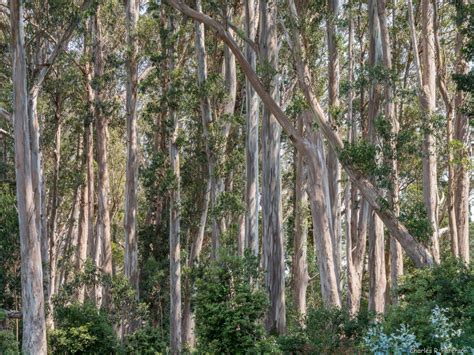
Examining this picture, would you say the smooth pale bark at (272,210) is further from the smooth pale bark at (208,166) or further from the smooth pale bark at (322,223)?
the smooth pale bark at (208,166)

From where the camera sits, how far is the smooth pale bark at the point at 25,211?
14.9 metres

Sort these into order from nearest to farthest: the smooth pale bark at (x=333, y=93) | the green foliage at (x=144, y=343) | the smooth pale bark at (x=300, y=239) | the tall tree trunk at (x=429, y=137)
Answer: the green foliage at (x=144, y=343) → the tall tree trunk at (x=429, y=137) → the smooth pale bark at (x=333, y=93) → the smooth pale bark at (x=300, y=239)

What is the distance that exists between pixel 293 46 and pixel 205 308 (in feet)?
19.0

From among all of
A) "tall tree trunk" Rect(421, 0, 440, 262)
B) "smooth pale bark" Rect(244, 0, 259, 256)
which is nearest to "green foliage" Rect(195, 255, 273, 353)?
"tall tree trunk" Rect(421, 0, 440, 262)

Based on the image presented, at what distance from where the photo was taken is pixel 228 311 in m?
10.8

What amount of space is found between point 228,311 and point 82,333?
6.41m

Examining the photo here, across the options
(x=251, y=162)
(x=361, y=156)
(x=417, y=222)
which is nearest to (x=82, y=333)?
(x=251, y=162)

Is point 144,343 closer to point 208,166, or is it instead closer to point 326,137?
point 326,137

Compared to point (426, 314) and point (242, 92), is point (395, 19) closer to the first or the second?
point (242, 92)

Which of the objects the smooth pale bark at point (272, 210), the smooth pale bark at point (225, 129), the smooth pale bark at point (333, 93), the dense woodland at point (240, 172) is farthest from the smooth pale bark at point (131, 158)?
the smooth pale bark at point (333, 93)

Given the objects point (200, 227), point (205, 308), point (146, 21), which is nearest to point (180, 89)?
point (146, 21)

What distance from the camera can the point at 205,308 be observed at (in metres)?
11.1

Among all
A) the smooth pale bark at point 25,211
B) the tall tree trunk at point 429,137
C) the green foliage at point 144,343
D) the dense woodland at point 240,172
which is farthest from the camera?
the smooth pale bark at point 25,211

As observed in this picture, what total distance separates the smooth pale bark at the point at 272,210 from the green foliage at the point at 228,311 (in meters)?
5.12
